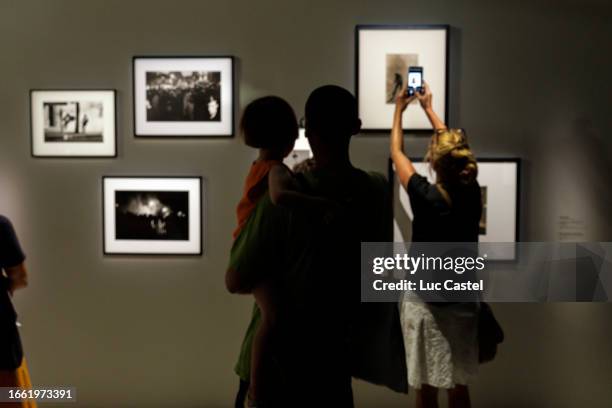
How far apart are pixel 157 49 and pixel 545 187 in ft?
7.05

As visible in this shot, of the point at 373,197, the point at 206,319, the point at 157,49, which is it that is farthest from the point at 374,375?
the point at 157,49

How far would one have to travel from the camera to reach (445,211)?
247 cm

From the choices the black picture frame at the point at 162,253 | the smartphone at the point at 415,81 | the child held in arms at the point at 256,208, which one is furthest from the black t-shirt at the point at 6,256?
the smartphone at the point at 415,81

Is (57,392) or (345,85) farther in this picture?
(57,392)

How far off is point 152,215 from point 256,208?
1.68m

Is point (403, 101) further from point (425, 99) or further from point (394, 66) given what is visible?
point (394, 66)

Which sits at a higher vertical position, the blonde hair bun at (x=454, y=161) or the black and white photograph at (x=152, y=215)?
the blonde hair bun at (x=454, y=161)

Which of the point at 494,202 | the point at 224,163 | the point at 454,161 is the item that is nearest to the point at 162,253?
the point at 224,163

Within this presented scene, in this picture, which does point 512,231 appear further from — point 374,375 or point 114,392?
point 114,392

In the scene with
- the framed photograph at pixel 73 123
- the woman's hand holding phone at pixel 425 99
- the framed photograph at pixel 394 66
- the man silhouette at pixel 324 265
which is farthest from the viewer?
the framed photograph at pixel 73 123

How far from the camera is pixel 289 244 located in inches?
68.6

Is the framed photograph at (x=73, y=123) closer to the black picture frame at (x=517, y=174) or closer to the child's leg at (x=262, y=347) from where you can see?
the black picture frame at (x=517, y=174)

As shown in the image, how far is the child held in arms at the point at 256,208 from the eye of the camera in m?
1.75

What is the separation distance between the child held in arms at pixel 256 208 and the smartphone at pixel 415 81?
1.12 meters
